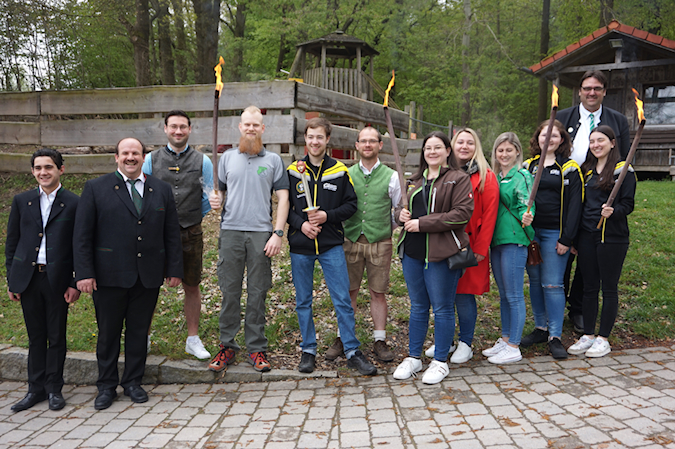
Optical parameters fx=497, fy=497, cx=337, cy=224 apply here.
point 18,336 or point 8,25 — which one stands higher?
point 8,25

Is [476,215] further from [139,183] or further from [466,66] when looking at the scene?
[466,66]

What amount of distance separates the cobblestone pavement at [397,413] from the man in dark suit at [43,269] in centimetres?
27

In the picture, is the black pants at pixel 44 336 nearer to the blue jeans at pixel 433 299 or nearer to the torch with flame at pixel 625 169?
the blue jeans at pixel 433 299

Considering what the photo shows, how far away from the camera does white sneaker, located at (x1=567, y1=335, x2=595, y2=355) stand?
4586 millimetres

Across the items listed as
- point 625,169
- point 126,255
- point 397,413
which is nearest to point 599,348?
point 625,169

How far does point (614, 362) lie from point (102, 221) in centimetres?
452

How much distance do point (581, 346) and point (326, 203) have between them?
270cm

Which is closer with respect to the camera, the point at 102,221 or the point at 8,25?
the point at 102,221

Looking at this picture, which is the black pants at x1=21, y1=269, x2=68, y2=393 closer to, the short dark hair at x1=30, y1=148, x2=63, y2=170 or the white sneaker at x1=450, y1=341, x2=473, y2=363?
the short dark hair at x1=30, y1=148, x2=63, y2=170

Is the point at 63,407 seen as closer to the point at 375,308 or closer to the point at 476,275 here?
the point at 375,308

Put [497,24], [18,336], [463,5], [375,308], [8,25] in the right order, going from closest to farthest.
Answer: [375,308]
[18,336]
[8,25]
[463,5]
[497,24]

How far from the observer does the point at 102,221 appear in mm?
3939

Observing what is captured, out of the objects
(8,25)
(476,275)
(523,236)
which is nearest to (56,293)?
(476,275)

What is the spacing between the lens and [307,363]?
442 cm
